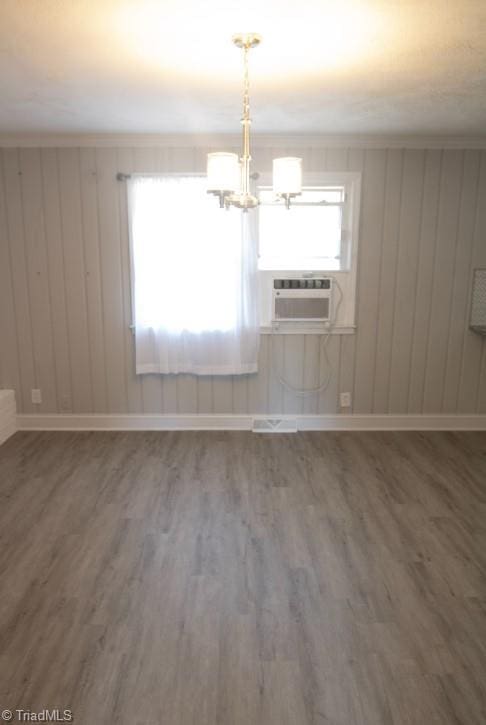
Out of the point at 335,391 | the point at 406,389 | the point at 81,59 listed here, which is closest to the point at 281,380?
the point at 335,391

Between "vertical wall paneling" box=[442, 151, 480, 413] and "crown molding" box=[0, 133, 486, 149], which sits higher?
"crown molding" box=[0, 133, 486, 149]

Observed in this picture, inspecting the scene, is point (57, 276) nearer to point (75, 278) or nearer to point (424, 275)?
point (75, 278)

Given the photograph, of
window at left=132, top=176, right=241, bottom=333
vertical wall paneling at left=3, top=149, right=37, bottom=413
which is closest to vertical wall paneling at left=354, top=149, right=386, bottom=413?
window at left=132, top=176, right=241, bottom=333

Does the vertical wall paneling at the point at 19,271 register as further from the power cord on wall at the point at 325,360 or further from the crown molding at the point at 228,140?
the power cord on wall at the point at 325,360

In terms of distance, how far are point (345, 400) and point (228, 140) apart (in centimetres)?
239

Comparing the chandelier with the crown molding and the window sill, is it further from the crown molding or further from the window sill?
the window sill

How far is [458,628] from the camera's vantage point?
7.10ft

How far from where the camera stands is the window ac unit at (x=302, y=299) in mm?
4258

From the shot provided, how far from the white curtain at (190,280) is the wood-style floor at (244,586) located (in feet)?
2.85

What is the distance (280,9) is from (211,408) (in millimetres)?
3183

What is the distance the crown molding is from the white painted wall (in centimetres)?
5

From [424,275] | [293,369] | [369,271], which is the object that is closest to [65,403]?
[293,369]

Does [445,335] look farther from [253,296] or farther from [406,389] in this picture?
[253,296]

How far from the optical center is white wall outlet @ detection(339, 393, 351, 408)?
14.7ft
